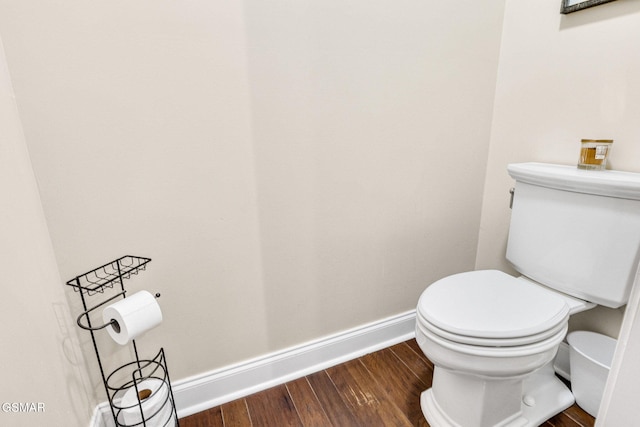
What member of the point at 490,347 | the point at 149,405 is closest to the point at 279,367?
the point at 149,405

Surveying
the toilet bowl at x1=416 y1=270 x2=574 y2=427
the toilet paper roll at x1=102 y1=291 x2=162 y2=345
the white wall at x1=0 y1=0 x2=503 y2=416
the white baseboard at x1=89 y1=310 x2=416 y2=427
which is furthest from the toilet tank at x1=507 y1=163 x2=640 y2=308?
the toilet paper roll at x1=102 y1=291 x2=162 y2=345

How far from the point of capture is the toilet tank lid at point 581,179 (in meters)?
0.91

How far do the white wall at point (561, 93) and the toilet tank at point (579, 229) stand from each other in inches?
5.7

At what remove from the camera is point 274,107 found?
→ 1.03 metres

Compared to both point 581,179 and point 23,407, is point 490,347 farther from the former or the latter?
point 23,407

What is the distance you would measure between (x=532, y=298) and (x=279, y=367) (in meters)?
0.92

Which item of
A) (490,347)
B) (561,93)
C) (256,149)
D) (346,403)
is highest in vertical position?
(561,93)

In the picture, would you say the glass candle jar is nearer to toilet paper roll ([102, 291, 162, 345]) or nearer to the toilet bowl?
the toilet bowl

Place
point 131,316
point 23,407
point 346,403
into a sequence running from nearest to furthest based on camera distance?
1. point 23,407
2. point 131,316
3. point 346,403

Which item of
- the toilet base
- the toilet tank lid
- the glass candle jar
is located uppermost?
the glass candle jar

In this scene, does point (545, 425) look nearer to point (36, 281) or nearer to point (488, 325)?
point (488, 325)

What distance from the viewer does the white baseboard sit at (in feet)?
3.66

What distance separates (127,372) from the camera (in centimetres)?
102

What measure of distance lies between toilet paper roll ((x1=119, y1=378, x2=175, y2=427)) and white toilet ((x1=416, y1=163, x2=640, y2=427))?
788 millimetres
